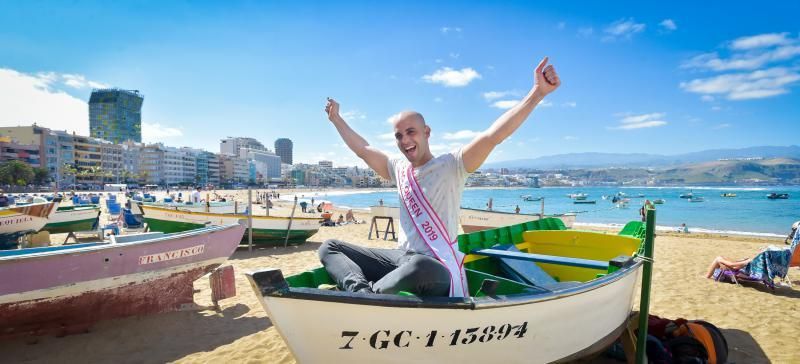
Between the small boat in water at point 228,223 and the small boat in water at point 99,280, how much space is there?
5773 mm

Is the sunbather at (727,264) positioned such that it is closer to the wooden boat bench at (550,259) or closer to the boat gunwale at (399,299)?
the wooden boat bench at (550,259)

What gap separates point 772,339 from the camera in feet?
17.4

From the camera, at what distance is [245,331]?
221 inches

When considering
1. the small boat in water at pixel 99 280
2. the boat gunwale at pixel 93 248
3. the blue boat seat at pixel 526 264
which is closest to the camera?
the blue boat seat at pixel 526 264

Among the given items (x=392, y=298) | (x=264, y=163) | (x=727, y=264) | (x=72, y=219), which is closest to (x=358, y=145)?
(x=392, y=298)

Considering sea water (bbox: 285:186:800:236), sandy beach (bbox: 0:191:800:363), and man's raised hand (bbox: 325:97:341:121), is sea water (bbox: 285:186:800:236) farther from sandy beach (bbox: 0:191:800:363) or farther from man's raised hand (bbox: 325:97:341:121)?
man's raised hand (bbox: 325:97:341:121)

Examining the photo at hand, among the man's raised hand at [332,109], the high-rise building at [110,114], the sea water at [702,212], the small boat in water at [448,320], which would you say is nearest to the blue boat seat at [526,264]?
the small boat in water at [448,320]

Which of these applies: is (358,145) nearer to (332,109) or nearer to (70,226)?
(332,109)

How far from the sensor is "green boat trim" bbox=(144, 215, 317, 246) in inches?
500

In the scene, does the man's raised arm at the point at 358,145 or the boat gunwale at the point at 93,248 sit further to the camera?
the boat gunwale at the point at 93,248

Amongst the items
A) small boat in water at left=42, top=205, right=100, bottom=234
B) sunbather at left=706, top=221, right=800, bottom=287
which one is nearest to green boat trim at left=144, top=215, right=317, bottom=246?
small boat in water at left=42, top=205, right=100, bottom=234

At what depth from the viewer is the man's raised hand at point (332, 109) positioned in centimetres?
332

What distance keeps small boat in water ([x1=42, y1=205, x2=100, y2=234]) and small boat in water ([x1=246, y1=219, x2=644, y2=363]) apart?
1764 cm

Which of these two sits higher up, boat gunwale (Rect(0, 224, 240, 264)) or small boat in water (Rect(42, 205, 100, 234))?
boat gunwale (Rect(0, 224, 240, 264))
